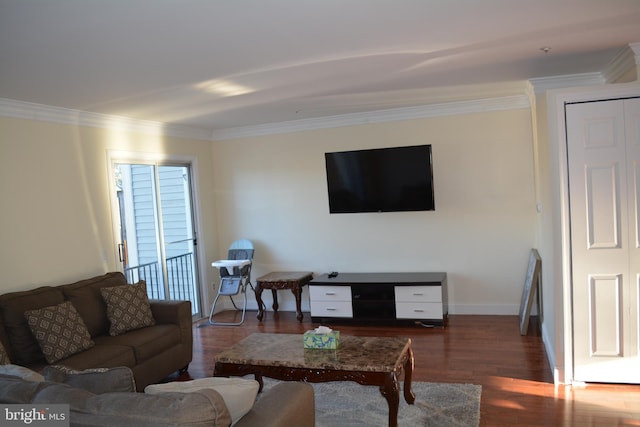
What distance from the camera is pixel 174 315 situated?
4531mm

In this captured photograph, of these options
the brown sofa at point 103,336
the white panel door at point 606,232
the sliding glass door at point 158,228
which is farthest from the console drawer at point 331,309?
the white panel door at point 606,232

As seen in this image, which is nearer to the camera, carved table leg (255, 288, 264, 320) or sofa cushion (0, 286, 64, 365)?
sofa cushion (0, 286, 64, 365)

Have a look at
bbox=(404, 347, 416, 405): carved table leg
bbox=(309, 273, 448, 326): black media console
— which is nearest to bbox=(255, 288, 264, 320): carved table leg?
bbox=(309, 273, 448, 326): black media console

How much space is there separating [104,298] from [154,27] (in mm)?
2545

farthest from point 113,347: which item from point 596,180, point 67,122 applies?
point 596,180

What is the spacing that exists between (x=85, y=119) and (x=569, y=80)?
462cm

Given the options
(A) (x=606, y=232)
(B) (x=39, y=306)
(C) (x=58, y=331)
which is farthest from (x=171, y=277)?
(A) (x=606, y=232)

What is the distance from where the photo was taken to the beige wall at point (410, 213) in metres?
5.80

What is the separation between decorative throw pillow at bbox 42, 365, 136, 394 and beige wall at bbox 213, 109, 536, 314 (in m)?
4.46

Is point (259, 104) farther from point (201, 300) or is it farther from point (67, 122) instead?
point (201, 300)

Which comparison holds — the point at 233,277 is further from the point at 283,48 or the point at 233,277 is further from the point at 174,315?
the point at 283,48

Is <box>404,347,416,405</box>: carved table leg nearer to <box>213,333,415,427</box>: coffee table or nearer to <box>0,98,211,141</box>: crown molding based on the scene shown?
<box>213,333,415,427</box>: coffee table

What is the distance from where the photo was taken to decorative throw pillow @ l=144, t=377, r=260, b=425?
204 cm

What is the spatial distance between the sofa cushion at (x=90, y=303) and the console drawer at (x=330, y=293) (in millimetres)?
2402
